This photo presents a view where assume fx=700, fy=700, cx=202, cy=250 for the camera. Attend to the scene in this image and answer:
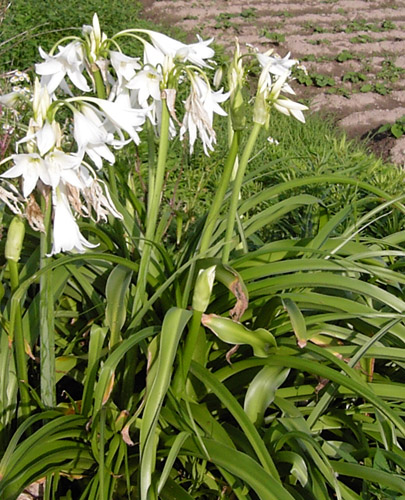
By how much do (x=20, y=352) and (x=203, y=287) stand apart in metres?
0.46

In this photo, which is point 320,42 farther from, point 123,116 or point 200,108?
point 123,116

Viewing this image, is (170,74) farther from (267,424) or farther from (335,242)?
(267,424)

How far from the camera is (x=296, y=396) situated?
1.81 meters

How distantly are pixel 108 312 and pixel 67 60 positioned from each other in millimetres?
589

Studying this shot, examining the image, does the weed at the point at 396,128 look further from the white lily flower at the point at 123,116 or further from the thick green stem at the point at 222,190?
the white lily flower at the point at 123,116

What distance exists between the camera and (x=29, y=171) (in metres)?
1.26

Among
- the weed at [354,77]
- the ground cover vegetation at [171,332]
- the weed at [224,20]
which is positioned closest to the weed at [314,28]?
the weed at [224,20]

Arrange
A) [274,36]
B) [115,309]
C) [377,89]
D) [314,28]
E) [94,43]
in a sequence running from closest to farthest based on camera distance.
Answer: [94,43]
[115,309]
[377,89]
[274,36]
[314,28]

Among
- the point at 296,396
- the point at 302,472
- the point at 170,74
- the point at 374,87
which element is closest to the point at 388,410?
the point at 302,472

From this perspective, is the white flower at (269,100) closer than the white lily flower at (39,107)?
No

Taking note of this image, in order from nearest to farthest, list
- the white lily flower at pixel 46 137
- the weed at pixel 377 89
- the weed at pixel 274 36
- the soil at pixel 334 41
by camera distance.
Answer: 1. the white lily flower at pixel 46 137
2. the soil at pixel 334 41
3. the weed at pixel 377 89
4. the weed at pixel 274 36

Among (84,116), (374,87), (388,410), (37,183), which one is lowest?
(374,87)

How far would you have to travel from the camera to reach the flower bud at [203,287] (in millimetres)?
1451

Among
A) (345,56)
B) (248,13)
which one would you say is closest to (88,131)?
(345,56)
